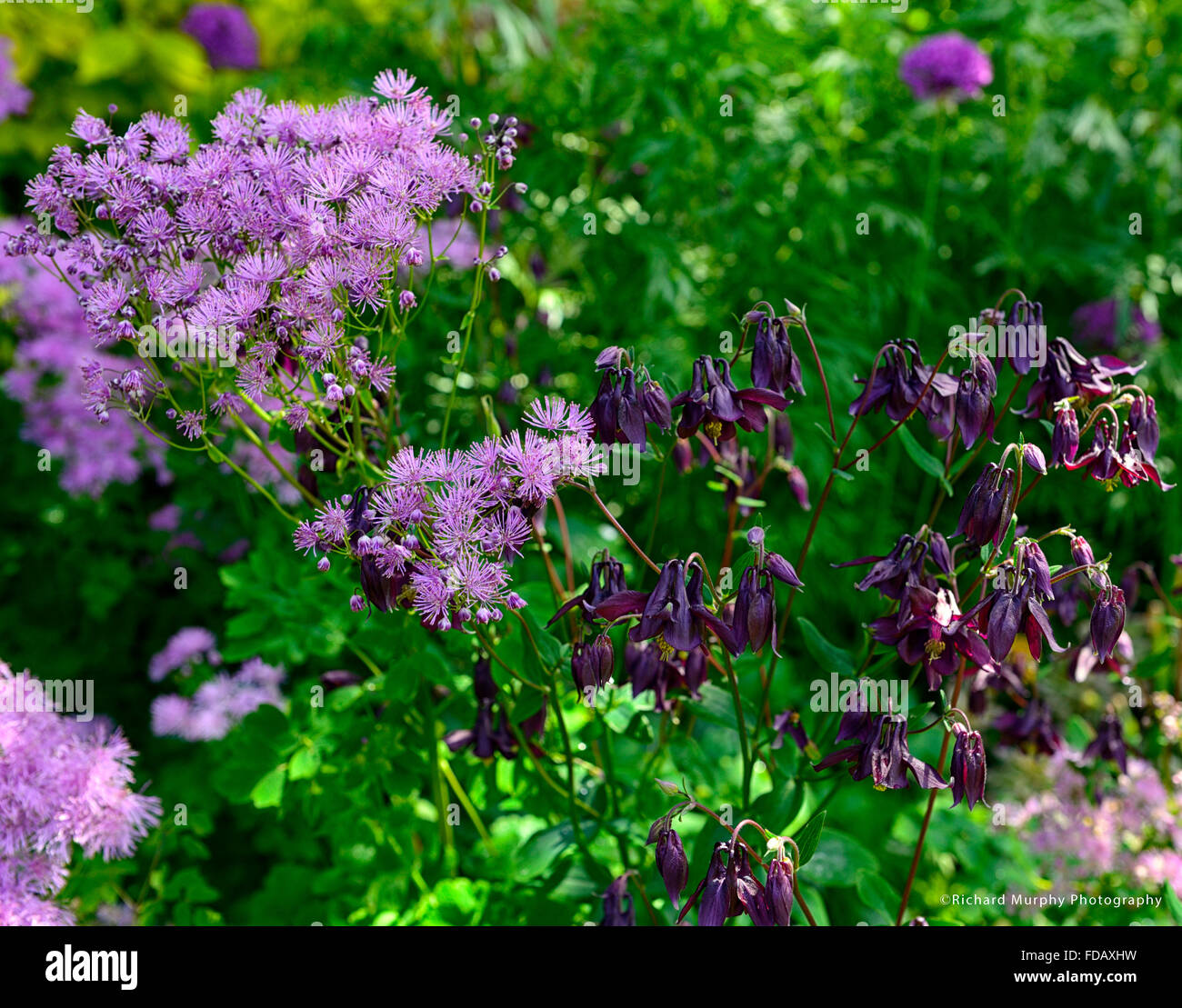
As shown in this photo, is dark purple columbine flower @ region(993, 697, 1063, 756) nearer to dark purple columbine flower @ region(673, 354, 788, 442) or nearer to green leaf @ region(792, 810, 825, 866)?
green leaf @ region(792, 810, 825, 866)

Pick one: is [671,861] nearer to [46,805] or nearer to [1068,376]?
[1068,376]

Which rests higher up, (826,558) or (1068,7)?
(1068,7)

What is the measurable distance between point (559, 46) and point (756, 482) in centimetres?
207

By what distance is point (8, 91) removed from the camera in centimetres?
345

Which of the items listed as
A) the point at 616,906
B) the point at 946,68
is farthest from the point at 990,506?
the point at 946,68

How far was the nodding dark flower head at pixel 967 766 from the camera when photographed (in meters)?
1.37

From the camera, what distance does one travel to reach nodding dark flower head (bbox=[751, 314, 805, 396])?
1428 millimetres

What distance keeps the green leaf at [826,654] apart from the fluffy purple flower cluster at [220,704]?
1.29 metres

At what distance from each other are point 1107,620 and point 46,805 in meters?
1.66

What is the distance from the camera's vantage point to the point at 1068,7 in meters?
3.49

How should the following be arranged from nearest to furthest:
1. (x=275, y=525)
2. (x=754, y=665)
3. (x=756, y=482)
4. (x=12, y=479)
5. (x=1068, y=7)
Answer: (x=754, y=665) < (x=756, y=482) < (x=275, y=525) < (x=12, y=479) < (x=1068, y=7)
